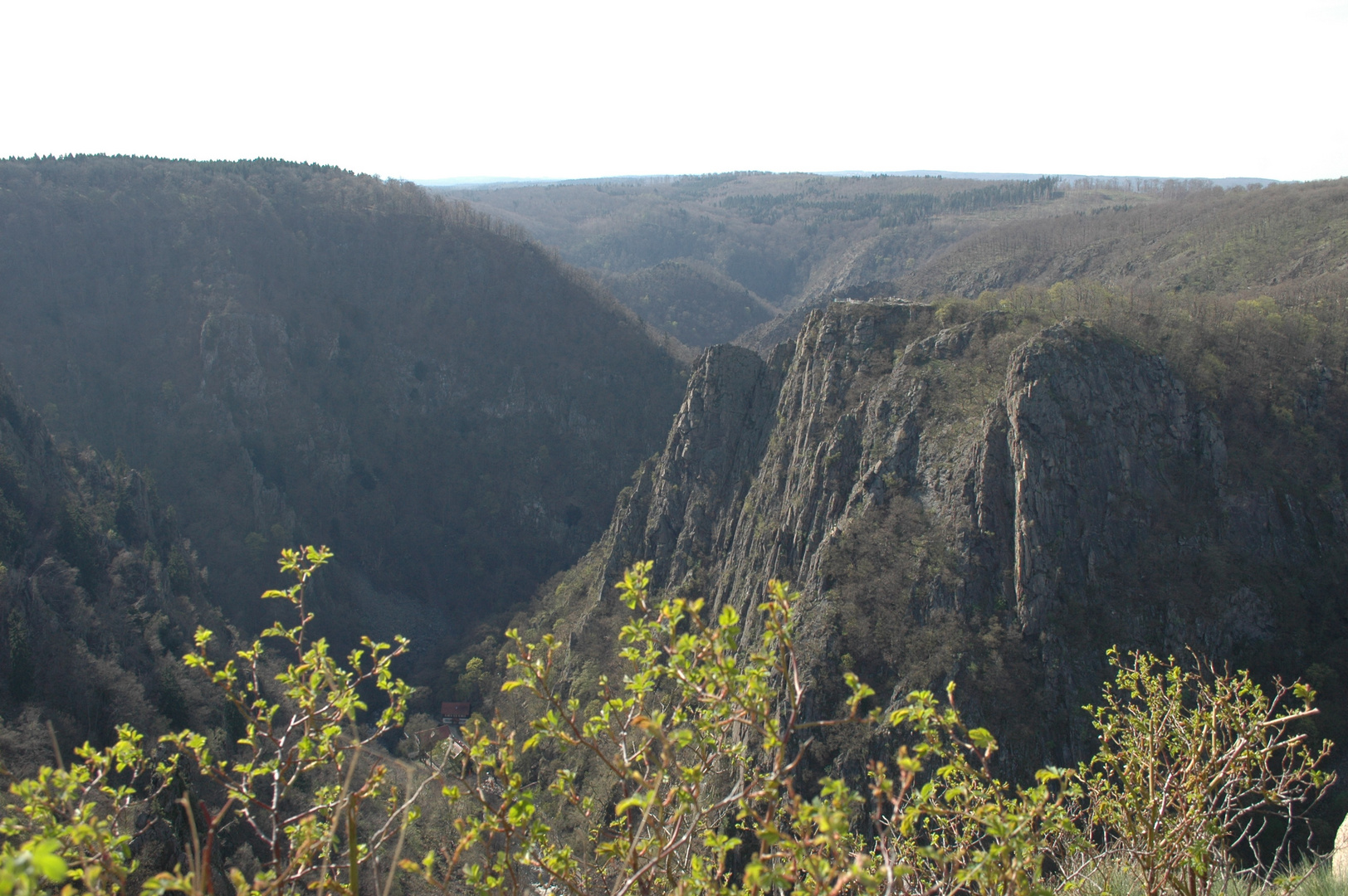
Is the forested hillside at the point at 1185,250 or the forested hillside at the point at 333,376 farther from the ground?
the forested hillside at the point at 1185,250

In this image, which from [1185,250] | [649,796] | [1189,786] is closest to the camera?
[649,796]

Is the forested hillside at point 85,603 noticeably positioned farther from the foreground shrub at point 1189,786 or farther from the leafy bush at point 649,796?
the foreground shrub at point 1189,786

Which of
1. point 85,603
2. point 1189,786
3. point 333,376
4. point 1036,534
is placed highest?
point 1189,786

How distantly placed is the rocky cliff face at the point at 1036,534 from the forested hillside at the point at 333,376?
5815 cm

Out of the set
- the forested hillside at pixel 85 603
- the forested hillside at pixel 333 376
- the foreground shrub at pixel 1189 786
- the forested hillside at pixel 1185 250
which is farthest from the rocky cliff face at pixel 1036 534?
the forested hillside at pixel 333 376

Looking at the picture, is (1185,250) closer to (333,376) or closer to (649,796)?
(649,796)

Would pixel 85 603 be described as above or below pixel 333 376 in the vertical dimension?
below

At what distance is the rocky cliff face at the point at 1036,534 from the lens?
27.6 m

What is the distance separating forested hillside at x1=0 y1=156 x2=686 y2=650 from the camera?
79188 millimetres

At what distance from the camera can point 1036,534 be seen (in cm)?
2886

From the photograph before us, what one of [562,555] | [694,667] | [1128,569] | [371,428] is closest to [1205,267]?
[1128,569]

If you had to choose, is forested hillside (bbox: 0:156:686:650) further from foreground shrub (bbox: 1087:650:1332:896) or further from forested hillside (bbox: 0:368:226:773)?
foreground shrub (bbox: 1087:650:1332:896)

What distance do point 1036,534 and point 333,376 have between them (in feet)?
294

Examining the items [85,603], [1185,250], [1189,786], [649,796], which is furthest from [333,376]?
[1189,786]
